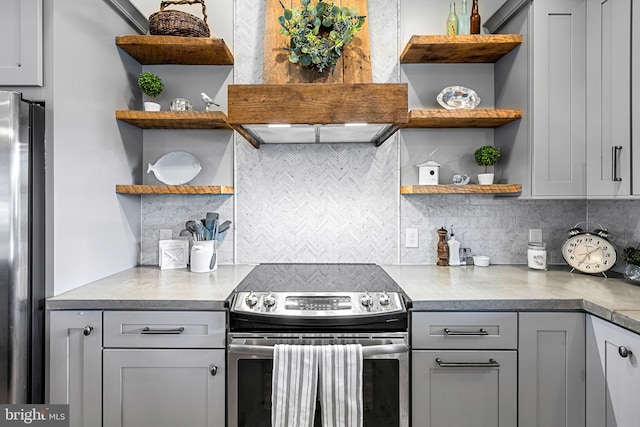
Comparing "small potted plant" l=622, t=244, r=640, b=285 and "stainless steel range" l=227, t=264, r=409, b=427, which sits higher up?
"small potted plant" l=622, t=244, r=640, b=285

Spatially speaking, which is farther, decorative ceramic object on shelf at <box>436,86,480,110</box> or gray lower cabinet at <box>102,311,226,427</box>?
decorative ceramic object on shelf at <box>436,86,480,110</box>

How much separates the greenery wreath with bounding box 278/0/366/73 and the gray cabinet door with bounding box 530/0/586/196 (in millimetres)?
949

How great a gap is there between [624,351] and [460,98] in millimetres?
1444

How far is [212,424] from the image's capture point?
5.17 feet

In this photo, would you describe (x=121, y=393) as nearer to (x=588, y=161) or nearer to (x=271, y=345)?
(x=271, y=345)

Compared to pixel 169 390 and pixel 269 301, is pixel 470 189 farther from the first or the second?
pixel 169 390

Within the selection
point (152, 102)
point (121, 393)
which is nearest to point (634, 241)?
point (121, 393)

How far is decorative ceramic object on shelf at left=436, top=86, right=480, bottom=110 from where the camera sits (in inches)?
86.6

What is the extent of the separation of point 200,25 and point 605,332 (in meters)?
2.40

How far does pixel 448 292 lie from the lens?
169 cm

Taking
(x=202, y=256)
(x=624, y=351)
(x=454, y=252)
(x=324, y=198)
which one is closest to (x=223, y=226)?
(x=202, y=256)

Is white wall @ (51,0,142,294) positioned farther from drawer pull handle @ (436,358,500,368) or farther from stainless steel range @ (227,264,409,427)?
drawer pull handle @ (436,358,500,368)

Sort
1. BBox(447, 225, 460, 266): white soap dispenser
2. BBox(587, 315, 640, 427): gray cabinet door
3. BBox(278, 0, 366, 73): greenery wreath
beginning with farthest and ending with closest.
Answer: BBox(447, 225, 460, 266): white soap dispenser, BBox(278, 0, 366, 73): greenery wreath, BBox(587, 315, 640, 427): gray cabinet door

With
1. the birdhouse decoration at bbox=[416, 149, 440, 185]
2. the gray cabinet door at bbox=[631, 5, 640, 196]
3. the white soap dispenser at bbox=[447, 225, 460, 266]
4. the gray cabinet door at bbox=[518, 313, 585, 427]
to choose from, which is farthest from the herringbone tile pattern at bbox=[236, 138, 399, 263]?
the gray cabinet door at bbox=[631, 5, 640, 196]
